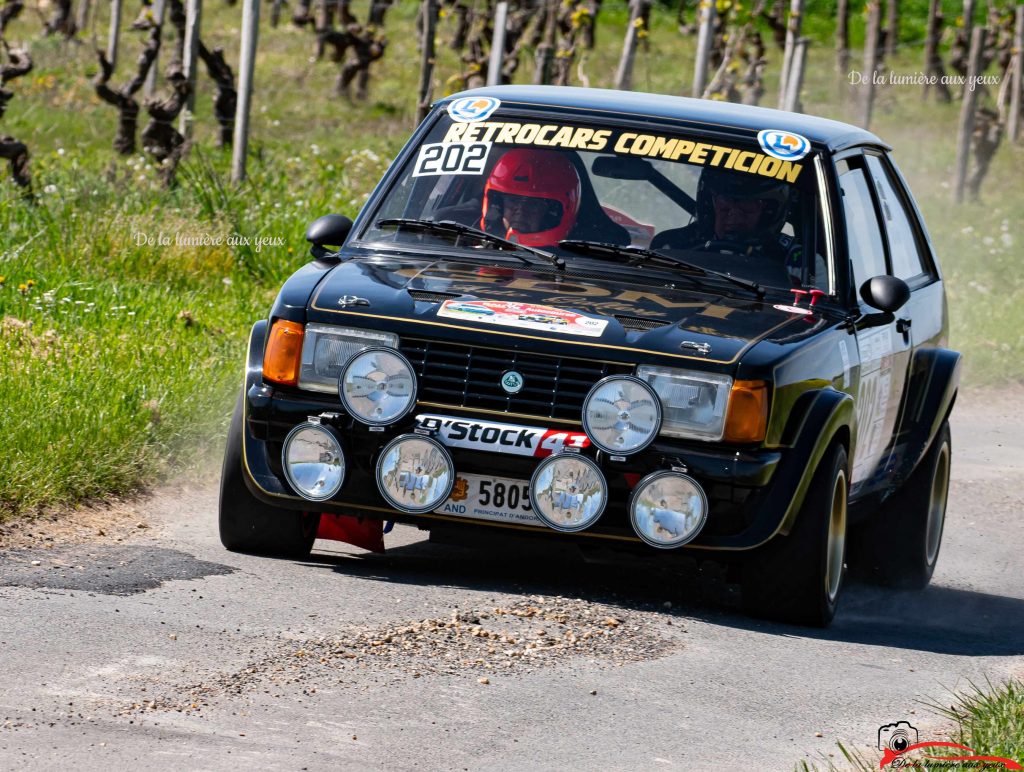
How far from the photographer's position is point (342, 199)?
13680 millimetres

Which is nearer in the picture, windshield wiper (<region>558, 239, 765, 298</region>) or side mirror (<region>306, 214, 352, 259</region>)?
windshield wiper (<region>558, 239, 765, 298</region>)

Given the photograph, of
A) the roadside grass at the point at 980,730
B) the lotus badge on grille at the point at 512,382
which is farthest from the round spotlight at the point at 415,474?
the roadside grass at the point at 980,730

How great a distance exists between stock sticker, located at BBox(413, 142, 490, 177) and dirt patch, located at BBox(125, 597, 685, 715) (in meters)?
1.82

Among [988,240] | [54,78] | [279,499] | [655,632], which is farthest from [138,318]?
[54,78]

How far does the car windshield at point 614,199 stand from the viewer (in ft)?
21.5

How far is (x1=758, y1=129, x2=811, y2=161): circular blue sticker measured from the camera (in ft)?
22.3

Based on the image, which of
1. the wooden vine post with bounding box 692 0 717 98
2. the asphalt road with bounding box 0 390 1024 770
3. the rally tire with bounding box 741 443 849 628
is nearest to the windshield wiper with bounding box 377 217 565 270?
the asphalt road with bounding box 0 390 1024 770

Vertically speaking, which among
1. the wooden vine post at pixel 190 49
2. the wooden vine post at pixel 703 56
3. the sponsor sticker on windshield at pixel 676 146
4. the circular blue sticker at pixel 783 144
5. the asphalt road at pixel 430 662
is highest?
the wooden vine post at pixel 703 56

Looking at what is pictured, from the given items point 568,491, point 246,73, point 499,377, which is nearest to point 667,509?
point 568,491

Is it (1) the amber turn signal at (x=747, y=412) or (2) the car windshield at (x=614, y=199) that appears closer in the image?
(1) the amber turn signal at (x=747, y=412)

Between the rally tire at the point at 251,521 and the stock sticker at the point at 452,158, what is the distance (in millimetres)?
1333

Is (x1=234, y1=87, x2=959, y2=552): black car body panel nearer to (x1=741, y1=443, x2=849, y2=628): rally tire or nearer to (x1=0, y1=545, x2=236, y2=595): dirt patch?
(x1=741, y1=443, x2=849, y2=628): rally tire

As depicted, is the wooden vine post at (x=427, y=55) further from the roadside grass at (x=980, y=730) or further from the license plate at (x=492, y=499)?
the roadside grass at (x=980, y=730)

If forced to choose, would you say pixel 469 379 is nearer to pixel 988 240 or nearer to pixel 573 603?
pixel 573 603
